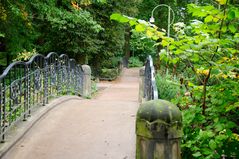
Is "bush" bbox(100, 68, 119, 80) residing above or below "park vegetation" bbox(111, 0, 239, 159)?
below

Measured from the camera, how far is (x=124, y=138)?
6316 mm

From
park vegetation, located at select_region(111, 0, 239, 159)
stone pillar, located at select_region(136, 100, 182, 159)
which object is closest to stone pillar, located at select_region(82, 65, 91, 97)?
park vegetation, located at select_region(111, 0, 239, 159)

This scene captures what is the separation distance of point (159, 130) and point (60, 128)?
170 inches

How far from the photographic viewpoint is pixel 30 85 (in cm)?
737

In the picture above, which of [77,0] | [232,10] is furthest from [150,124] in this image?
[77,0]

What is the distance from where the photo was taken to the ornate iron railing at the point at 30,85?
19.1ft

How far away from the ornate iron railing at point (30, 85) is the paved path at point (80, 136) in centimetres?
44

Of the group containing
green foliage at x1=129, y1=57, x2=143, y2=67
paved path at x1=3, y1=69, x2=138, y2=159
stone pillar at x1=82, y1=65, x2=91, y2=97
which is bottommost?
paved path at x1=3, y1=69, x2=138, y2=159

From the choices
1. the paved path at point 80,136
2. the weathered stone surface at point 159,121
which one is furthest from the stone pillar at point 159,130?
the paved path at point 80,136

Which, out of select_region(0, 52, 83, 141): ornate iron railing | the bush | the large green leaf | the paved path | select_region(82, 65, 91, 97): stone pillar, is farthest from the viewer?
the bush

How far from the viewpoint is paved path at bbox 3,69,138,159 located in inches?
217

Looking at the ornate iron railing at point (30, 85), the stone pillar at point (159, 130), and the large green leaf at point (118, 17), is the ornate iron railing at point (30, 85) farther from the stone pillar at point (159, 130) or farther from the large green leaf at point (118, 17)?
the stone pillar at point (159, 130)

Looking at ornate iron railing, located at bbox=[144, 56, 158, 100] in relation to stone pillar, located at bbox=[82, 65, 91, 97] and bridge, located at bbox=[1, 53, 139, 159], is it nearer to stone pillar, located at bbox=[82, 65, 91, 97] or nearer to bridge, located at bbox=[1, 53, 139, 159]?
bridge, located at bbox=[1, 53, 139, 159]

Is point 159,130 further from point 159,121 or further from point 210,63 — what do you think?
point 210,63
